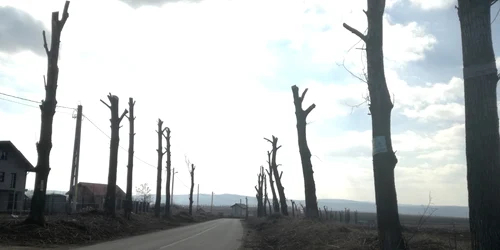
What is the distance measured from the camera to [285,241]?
15898mm

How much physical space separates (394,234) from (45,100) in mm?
15284

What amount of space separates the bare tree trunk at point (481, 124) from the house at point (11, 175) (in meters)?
52.9

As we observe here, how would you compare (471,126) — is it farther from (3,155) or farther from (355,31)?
(3,155)

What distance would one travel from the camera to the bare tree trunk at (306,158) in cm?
2011

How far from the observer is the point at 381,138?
7.55 meters

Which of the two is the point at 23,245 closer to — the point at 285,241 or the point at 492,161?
the point at 285,241

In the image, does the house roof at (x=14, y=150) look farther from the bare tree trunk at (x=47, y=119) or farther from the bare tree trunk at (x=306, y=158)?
the bare tree trunk at (x=306, y=158)

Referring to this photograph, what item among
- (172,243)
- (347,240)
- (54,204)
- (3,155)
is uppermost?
(3,155)

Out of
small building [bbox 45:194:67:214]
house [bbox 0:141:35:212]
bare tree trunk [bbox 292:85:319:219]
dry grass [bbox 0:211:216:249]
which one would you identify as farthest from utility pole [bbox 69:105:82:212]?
house [bbox 0:141:35:212]

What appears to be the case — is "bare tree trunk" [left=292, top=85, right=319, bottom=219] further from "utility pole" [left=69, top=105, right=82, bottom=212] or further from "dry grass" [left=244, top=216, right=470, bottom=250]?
"utility pole" [left=69, top=105, right=82, bottom=212]

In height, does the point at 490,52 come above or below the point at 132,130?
below

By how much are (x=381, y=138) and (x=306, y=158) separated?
13.2 meters

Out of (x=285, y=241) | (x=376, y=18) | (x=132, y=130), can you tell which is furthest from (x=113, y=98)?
(x=376, y=18)

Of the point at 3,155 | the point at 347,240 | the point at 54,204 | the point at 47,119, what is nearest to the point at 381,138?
the point at 347,240
